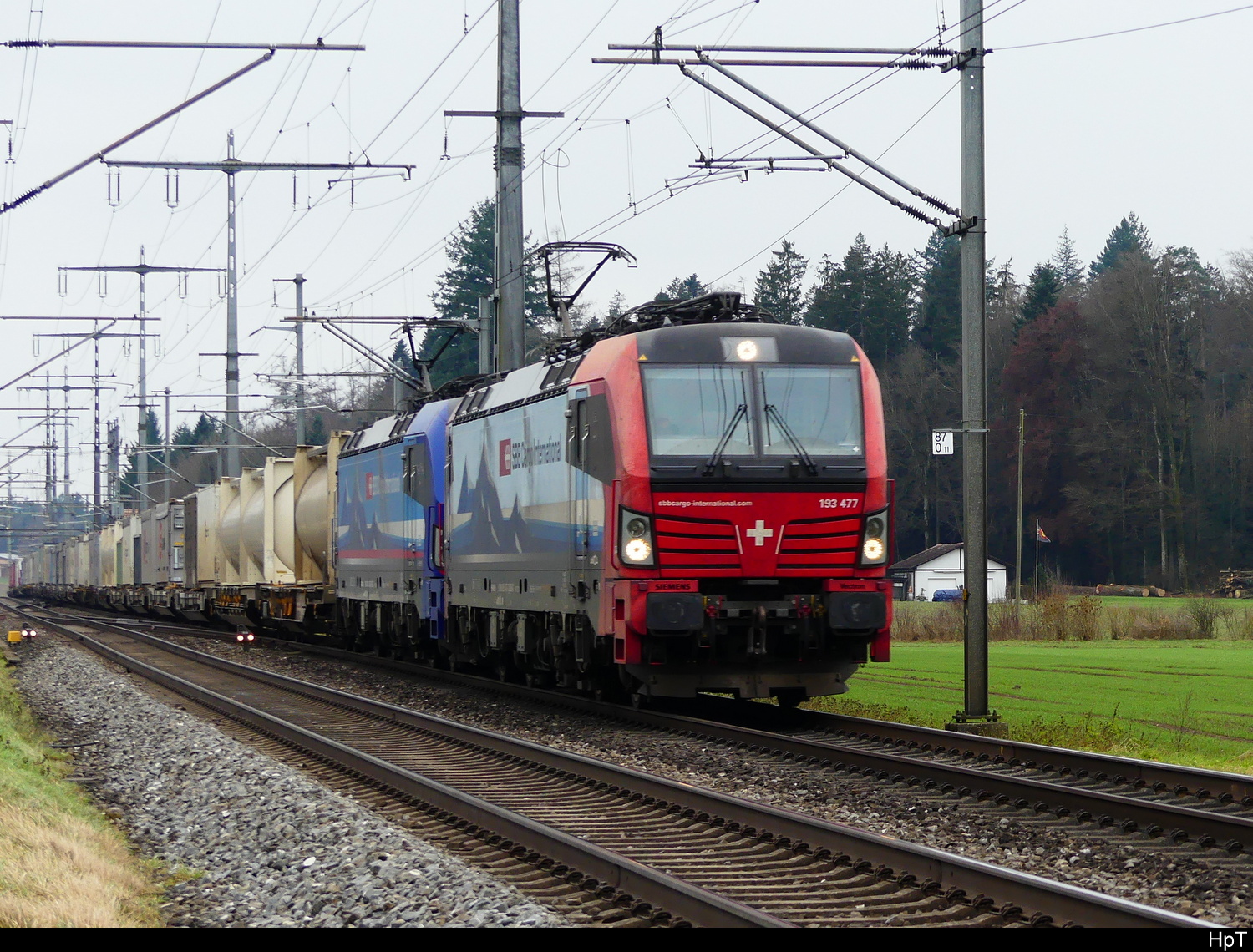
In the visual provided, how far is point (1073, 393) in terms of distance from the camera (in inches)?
3324

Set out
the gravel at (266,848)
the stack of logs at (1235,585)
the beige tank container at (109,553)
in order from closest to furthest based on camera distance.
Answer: the gravel at (266,848), the beige tank container at (109,553), the stack of logs at (1235,585)

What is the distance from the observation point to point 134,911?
25.0ft

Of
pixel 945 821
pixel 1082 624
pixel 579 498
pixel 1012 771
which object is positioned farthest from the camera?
pixel 1082 624

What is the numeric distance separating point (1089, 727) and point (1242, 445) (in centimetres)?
6925

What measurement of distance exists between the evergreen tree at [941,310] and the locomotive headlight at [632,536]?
82.0 m

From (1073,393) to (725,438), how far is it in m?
72.8

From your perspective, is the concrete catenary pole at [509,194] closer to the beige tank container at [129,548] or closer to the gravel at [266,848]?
the gravel at [266,848]

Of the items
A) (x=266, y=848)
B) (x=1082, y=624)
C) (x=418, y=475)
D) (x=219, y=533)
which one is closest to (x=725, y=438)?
(x=266, y=848)

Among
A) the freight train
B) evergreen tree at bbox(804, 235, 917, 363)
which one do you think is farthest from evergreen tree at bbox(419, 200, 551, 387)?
the freight train

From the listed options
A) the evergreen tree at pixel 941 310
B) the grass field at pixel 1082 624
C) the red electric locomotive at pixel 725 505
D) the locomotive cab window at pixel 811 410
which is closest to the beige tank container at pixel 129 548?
the grass field at pixel 1082 624

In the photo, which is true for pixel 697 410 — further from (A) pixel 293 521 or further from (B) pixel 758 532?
(A) pixel 293 521

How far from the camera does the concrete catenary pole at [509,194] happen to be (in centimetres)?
2514
